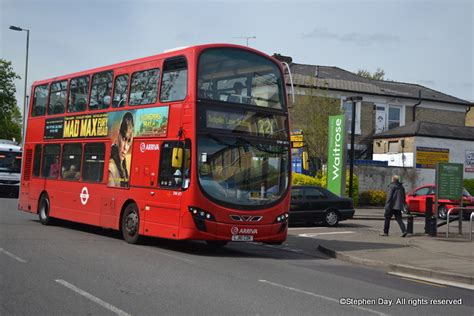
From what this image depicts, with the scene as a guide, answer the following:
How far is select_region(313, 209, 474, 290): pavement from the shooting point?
1130cm

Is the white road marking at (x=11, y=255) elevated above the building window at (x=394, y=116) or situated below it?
below

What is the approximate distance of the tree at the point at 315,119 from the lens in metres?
38.1

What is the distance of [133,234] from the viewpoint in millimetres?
13961

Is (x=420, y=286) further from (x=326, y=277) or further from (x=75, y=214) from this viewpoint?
(x=75, y=214)

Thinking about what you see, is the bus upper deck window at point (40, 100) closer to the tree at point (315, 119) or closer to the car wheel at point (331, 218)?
the car wheel at point (331, 218)

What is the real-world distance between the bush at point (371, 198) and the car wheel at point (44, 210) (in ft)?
64.6

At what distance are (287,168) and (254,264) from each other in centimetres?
267

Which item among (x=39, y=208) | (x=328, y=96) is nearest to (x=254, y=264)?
(x=39, y=208)

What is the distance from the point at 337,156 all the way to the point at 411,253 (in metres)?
14.4

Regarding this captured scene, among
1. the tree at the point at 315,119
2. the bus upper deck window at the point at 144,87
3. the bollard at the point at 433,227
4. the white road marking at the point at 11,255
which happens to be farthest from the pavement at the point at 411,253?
the tree at the point at 315,119

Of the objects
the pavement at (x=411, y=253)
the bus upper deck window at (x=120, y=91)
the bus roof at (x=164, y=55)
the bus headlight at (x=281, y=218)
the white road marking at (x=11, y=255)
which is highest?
the bus roof at (x=164, y=55)

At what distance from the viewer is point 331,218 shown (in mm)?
22062

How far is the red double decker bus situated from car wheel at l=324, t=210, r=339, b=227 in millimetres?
8835

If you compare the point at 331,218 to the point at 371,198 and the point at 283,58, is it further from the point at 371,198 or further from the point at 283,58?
the point at 283,58
